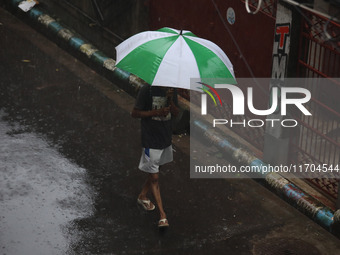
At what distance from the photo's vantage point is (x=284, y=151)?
9.95 m

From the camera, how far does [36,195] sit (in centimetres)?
916

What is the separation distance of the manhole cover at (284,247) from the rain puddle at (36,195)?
2295 millimetres

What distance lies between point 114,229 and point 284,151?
2.95m

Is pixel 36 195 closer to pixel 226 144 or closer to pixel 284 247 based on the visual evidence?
pixel 226 144

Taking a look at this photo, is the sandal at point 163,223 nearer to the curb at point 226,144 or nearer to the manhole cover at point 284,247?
the manhole cover at point 284,247

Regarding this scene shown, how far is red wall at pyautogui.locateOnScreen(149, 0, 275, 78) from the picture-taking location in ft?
33.6

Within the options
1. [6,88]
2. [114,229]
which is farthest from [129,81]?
[114,229]

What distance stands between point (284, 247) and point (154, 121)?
2.29 meters

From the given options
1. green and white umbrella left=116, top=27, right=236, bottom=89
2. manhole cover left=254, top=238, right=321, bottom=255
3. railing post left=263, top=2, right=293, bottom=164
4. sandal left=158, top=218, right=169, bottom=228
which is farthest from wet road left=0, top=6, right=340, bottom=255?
green and white umbrella left=116, top=27, right=236, bottom=89

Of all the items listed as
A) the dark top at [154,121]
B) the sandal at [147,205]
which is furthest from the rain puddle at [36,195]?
the dark top at [154,121]

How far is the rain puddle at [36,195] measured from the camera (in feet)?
26.8

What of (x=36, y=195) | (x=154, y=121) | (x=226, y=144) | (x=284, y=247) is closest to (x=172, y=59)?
(x=154, y=121)

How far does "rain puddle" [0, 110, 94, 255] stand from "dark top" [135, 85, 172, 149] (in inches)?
55.0

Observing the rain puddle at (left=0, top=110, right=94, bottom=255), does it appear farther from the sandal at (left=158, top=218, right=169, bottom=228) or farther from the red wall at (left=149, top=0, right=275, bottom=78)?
the red wall at (left=149, top=0, right=275, bottom=78)
